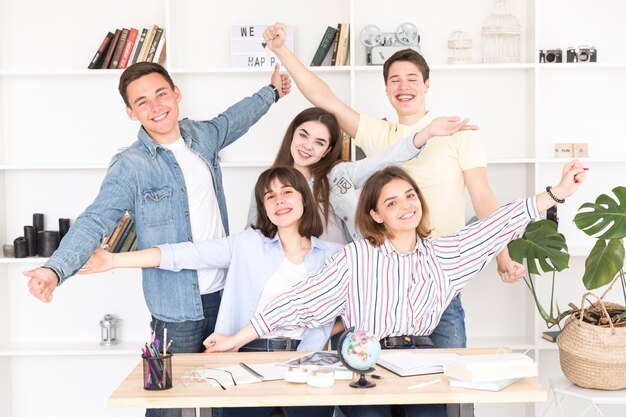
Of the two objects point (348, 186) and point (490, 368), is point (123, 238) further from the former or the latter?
point (490, 368)

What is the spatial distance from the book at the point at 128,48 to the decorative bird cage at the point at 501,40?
1.71m

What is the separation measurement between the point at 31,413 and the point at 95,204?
2072mm

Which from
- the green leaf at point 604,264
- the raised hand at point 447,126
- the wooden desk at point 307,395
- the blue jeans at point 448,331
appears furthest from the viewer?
the green leaf at point 604,264

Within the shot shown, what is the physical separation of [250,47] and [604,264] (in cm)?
196

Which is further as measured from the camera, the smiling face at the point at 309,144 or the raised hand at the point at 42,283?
the smiling face at the point at 309,144

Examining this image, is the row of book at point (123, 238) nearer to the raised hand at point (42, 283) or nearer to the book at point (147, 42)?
the book at point (147, 42)

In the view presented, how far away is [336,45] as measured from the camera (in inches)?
166

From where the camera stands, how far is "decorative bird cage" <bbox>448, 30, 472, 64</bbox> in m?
4.25

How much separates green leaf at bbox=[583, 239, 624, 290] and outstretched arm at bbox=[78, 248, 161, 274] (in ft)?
5.54

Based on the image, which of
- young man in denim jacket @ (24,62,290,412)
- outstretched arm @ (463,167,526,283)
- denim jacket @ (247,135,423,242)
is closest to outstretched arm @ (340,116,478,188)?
denim jacket @ (247,135,423,242)

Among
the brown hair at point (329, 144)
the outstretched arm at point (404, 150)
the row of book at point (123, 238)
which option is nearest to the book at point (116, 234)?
the row of book at point (123, 238)

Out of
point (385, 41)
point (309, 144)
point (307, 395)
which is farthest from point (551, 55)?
point (307, 395)

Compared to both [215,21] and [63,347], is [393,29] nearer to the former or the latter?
[215,21]

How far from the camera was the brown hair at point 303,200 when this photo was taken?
305 centimetres
